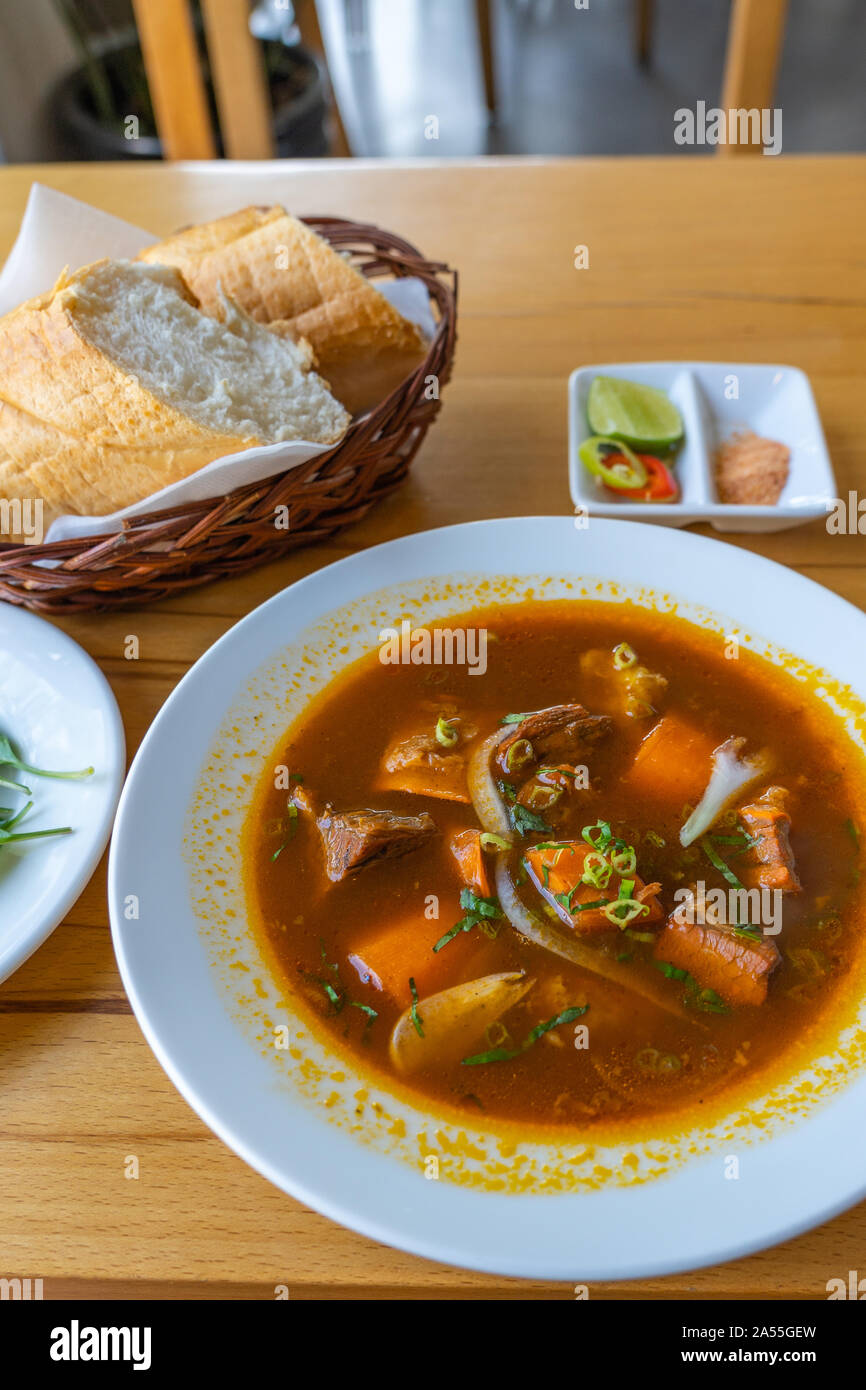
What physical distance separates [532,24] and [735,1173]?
30.6 feet

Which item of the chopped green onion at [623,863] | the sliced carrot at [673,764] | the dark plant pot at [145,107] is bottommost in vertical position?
the chopped green onion at [623,863]

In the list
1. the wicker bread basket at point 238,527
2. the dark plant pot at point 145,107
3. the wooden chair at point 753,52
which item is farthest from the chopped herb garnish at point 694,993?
the dark plant pot at point 145,107

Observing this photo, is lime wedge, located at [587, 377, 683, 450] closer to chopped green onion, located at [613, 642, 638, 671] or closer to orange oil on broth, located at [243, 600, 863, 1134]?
orange oil on broth, located at [243, 600, 863, 1134]

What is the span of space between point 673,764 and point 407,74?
8.02 m

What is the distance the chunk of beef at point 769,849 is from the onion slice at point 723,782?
0.14 feet

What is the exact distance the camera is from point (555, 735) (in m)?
1.93

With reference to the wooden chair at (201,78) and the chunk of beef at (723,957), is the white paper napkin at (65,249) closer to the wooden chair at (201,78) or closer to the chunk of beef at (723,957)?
the chunk of beef at (723,957)

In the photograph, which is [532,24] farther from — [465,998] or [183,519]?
[465,998]

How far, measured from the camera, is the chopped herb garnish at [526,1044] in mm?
1557

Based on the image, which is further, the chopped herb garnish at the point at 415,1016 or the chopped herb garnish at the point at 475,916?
the chopped herb garnish at the point at 475,916

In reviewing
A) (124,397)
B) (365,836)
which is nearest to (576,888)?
(365,836)

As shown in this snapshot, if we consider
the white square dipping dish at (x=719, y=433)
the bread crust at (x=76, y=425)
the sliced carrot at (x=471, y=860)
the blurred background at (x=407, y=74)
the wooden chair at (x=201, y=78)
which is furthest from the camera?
the blurred background at (x=407, y=74)

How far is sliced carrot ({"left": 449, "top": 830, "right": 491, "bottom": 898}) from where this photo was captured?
175cm
